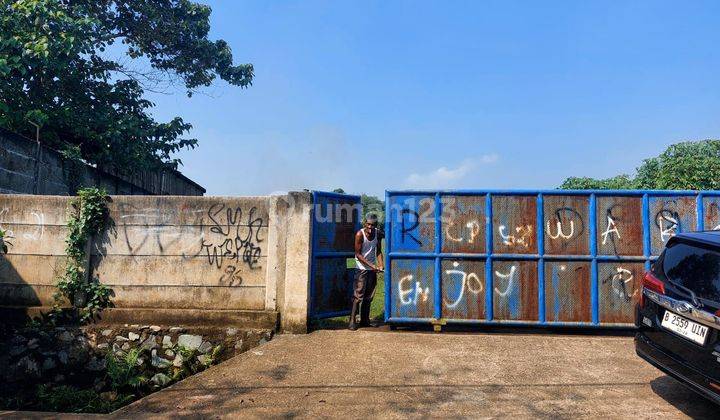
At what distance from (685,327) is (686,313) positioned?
11 centimetres

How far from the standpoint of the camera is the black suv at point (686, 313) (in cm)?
295

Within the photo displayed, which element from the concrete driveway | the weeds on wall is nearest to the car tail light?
the concrete driveway

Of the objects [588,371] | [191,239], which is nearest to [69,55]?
[191,239]

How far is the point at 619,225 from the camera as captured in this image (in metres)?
5.88

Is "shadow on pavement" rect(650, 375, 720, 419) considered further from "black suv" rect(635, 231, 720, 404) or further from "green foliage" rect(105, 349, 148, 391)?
"green foliage" rect(105, 349, 148, 391)

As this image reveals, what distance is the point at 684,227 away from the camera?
19.0ft

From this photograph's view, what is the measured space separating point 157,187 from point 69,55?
4.67 meters

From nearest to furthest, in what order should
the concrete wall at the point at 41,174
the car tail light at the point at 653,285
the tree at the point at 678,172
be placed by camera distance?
the car tail light at the point at 653,285 < the concrete wall at the point at 41,174 < the tree at the point at 678,172

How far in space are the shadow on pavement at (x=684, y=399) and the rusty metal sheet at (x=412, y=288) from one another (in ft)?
8.74

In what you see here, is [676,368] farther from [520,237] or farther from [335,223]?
[335,223]

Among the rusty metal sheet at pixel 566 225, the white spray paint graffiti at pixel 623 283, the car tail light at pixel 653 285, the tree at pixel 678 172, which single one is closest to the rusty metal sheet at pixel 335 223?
the rusty metal sheet at pixel 566 225

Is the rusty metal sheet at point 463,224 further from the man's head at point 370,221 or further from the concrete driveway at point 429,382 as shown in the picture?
the concrete driveway at point 429,382

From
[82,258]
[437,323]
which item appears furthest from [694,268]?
[82,258]

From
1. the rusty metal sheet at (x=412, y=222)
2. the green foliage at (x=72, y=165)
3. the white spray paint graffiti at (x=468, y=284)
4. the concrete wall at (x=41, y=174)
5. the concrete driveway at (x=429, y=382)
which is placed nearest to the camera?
the concrete driveway at (x=429, y=382)
